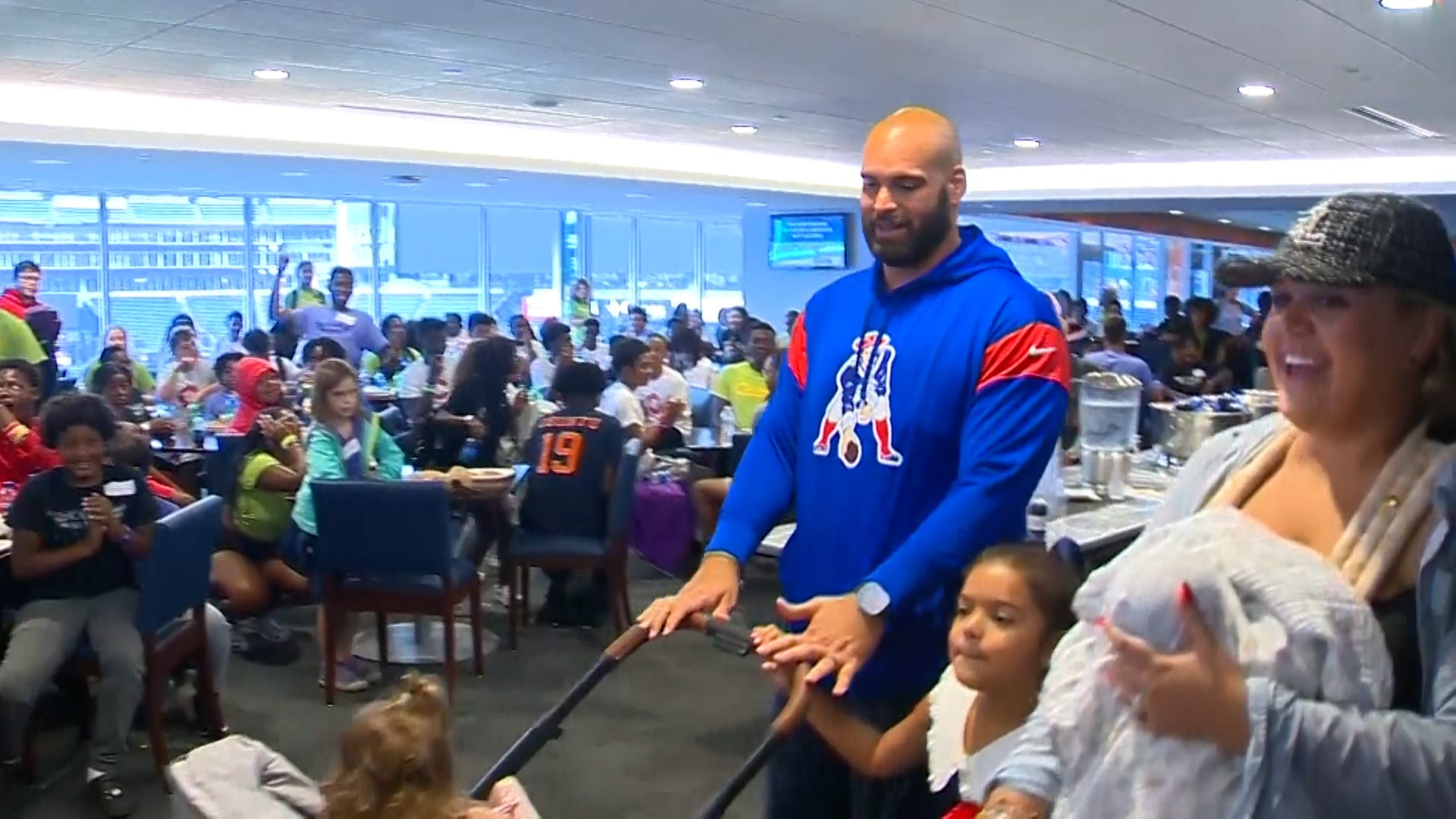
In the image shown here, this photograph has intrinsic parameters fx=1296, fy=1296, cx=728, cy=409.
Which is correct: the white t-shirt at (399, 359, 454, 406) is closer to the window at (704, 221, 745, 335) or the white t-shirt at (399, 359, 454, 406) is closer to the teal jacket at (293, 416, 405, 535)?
the teal jacket at (293, 416, 405, 535)

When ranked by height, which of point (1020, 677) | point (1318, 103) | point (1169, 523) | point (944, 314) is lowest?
point (1020, 677)

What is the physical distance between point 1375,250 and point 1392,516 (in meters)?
0.24

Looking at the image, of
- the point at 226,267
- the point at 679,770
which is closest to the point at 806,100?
the point at 679,770

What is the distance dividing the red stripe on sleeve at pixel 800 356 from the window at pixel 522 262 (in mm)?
14268

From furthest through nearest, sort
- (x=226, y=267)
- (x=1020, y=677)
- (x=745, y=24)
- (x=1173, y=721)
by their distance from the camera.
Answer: (x=226, y=267), (x=745, y=24), (x=1020, y=677), (x=1173, y=721)

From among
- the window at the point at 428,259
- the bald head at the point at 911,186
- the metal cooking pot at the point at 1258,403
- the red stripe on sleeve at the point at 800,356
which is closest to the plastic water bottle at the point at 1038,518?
the metal cooking pot at the point at 1258,403

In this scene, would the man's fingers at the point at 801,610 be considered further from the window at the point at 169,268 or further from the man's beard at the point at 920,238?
the window at the point at 169,268

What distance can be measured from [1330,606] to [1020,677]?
679mm

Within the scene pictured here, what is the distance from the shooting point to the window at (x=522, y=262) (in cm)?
1644

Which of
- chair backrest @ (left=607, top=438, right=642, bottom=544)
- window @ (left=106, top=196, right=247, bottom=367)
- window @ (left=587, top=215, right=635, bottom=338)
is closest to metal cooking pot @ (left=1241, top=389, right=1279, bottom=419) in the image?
chair backrest @ (left=607, top=438, right=642, bottom=544)

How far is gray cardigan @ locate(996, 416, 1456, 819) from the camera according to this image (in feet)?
3.43

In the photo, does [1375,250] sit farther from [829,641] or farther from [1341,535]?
[829,641]

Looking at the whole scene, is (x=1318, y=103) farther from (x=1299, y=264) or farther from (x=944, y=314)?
(x=1299, y=264)

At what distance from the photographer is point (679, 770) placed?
14.3ft
